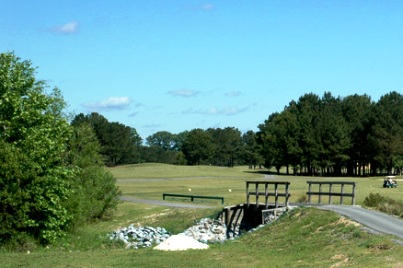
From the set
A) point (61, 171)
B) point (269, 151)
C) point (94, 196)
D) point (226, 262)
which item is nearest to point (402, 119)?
point (269, 151)

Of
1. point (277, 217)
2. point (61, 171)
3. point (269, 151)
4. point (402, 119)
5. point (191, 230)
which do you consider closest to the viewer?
point (61, 171)

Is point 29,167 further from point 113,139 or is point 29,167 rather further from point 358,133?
point 113,139

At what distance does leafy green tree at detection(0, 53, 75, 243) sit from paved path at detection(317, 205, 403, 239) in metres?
13.2

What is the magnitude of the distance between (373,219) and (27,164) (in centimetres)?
1562

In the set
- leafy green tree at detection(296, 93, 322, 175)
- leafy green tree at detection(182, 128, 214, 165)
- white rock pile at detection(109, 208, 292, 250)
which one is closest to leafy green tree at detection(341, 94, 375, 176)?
leafy green tree at detection(296, 93, 322, 175)

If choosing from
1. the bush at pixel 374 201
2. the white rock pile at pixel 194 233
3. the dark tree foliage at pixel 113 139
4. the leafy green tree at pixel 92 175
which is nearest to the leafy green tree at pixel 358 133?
the dark tree foliage at pixel 113 139

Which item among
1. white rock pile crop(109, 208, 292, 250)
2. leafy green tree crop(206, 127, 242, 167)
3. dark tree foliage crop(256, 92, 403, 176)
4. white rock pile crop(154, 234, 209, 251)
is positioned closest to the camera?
white rock pile crop(154, 234, 209, 251)

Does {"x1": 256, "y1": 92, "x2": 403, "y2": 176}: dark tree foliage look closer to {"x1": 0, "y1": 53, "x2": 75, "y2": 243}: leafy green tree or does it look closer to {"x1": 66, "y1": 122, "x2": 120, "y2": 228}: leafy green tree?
{"x1": 66, "y1": 122, "x2": 120, "y2": 228}: leafy green tree

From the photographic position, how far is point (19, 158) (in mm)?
30562

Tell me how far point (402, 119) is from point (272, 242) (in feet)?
331

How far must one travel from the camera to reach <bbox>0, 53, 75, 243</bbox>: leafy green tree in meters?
30.3

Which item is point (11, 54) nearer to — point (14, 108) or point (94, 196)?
point (14, 108)

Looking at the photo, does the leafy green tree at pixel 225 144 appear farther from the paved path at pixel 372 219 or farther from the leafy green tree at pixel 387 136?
the paved path at pixel 372 219

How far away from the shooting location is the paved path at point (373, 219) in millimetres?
26375
